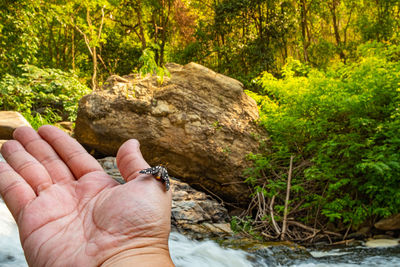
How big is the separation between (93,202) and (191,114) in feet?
12.0

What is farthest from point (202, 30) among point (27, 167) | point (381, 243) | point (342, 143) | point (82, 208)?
point (82, 208)

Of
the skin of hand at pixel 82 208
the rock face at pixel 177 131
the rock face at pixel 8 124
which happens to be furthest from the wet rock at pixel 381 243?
the rock face at pixel 8 124

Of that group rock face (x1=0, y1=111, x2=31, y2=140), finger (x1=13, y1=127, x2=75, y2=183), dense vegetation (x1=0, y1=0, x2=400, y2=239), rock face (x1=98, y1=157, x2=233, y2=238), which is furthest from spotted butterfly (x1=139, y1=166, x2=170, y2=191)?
rock face (x1=0, y1=111, x2=31, y2=140)

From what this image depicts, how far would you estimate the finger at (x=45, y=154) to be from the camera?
2029 millimetres

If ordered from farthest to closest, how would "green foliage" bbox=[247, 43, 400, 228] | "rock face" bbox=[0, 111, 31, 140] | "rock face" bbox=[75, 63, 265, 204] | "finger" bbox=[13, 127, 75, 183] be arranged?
"rock face" bbox=[0, 111, 31, 140]
"rock face" bbox=[75, 63, 265, 204]
"green foliage" bbox=[247, 43, 400, 228]
"finger" bbox=[13, 127, 75, 183]

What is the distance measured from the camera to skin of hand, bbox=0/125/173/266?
58.6 inches

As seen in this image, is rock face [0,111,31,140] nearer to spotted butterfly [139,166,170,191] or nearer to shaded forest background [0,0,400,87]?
shaded forest background [0,0,400,87]

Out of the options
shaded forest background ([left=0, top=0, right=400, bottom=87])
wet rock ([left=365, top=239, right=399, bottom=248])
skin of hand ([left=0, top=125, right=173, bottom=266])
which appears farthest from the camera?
shaded forest background ([left=0, top=0, right=400, bottom=87])

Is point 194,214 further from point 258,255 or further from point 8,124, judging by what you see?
point 8,124

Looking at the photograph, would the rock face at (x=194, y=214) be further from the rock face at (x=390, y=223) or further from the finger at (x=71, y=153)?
the finger at (x=71, y=153)

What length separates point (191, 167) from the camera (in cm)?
514

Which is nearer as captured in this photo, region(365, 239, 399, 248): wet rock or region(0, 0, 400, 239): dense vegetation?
region(365, 239, 399, 248): wet rock

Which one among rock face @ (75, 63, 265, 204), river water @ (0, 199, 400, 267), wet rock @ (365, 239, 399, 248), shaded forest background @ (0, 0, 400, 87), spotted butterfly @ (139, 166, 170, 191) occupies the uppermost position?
shaded forest background @ (0, 0, 400, 87)

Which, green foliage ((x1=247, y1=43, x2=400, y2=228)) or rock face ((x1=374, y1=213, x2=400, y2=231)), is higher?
green foliage ((x1=247, y1=43, x2=400, y2=228))
